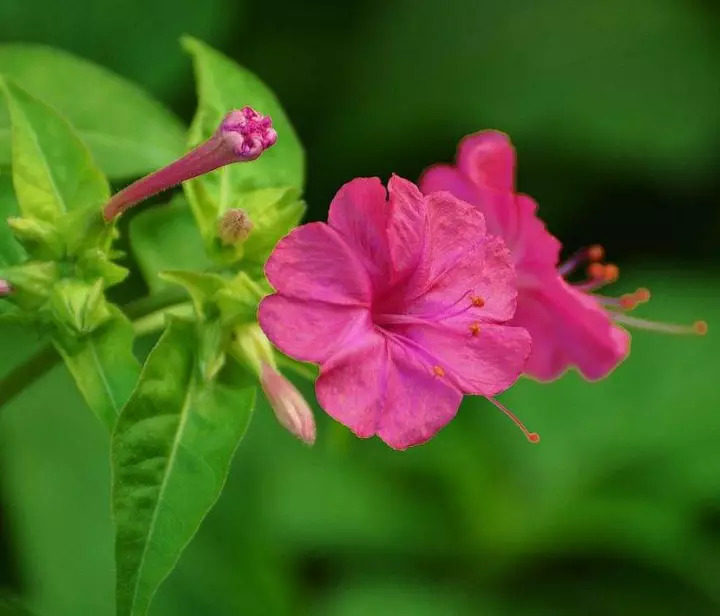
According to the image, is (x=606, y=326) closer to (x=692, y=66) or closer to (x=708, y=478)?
(x=708, y=478)

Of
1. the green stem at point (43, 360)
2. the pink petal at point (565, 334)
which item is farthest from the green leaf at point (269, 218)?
the pink petal at point (565, 334)

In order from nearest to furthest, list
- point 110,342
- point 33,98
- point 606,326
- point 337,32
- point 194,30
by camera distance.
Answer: point 110,342 → point 33,98 → point 606,326 → point 194,30 → point 337,32

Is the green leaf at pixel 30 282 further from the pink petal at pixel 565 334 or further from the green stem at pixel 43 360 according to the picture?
the pink petal at pixel 565 334

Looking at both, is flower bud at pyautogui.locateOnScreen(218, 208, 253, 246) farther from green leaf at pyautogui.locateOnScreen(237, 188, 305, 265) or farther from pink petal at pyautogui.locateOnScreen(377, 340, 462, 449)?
pink petal at pyautogui.locateOnScreen(377, 340, 462, 449)

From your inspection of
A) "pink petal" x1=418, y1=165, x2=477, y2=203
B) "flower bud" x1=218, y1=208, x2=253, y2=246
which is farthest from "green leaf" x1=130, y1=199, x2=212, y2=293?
"pink petal" x1=418, y1=165, x2=477, y2=203

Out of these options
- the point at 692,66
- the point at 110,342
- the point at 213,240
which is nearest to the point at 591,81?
the point at 692,66

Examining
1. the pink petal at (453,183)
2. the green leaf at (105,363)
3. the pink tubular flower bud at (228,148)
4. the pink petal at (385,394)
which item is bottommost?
the green leaf at (105,363)

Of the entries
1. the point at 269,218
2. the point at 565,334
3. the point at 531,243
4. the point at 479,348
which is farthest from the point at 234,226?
the point at 565,334
